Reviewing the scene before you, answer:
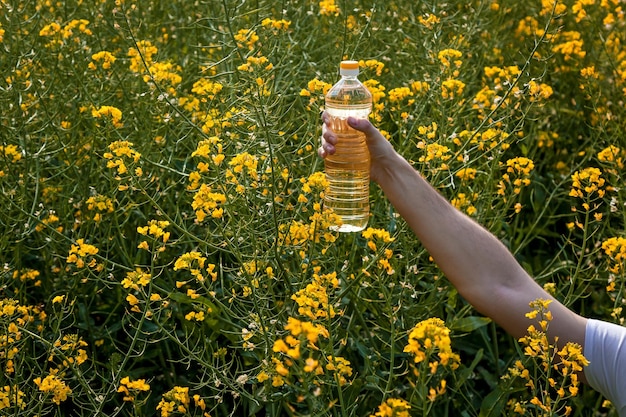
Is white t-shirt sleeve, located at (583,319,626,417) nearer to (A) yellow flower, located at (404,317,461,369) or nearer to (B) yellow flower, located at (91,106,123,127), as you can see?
(A) yellow flower, located at (404,317,461,369)

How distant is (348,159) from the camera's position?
7.70 ft

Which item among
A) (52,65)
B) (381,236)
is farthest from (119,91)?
(381,236)

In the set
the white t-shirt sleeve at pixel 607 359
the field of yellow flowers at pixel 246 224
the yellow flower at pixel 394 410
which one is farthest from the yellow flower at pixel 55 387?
the white t-shirt sleeve at pixel 607 359

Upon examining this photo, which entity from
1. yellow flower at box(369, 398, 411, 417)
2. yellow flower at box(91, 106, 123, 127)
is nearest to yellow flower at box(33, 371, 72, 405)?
yellow flower at box(91, 106, 123, 127)

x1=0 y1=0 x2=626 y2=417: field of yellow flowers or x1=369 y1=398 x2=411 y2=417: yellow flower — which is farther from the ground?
x1=369 y1=398 x2=411 y2=417: yellow flower

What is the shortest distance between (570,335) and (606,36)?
2.75 m

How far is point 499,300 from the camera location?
2.12m

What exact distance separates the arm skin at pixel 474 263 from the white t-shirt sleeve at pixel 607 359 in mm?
27

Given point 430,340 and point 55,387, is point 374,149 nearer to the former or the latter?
point 430,340

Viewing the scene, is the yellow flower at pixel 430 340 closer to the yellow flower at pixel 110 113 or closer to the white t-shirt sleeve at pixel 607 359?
the white t-shirt sleeve at pixel 607 359

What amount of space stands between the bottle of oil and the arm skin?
15cm

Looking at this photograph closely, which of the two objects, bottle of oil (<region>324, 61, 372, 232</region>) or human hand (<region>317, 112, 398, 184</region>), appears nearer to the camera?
human hand (<region>317, 112, 398, 184</region>)

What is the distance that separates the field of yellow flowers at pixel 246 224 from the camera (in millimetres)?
2375

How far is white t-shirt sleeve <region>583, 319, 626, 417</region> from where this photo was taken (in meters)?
2.04
